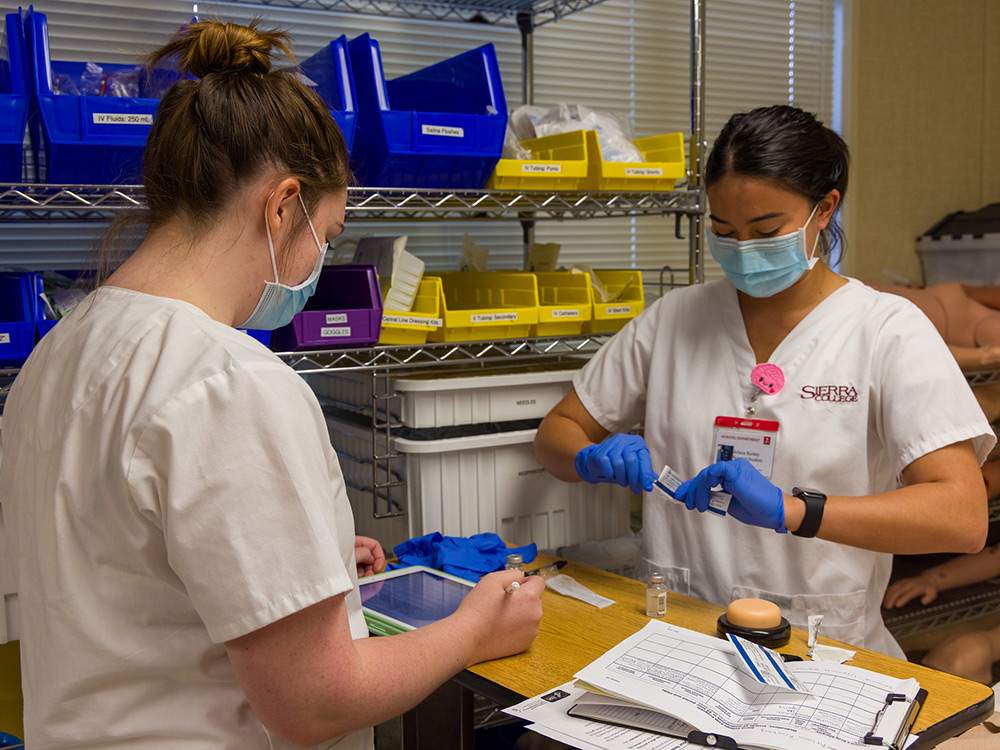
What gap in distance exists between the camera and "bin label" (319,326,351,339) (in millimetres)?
1680

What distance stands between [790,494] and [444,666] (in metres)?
0.85

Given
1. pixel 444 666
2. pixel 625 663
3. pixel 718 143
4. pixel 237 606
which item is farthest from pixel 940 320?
pixel 237 606

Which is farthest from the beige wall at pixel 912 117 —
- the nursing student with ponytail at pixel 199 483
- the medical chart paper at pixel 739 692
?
the nursing student with ponytail at pixel 199 483

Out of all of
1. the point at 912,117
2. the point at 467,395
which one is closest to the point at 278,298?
the point at 467,395

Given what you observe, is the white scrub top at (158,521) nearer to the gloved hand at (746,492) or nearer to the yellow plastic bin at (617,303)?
the gloved hand at (746,492)

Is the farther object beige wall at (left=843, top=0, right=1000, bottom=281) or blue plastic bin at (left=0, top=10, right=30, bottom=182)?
beige wall at (left=843, top=0, right=1000, bottom=281)

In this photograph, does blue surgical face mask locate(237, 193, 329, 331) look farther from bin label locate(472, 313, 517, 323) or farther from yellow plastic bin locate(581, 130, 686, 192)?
yellow plastic bin locate(581, 130, 686, 192)

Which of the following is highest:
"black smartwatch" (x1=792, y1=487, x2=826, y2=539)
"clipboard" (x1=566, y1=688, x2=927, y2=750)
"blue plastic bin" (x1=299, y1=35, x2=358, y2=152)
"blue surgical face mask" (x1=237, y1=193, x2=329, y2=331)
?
"blue plastic bin" (x1=299, y1=35, x2=358, y2=152)

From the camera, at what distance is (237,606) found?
2.49 feet

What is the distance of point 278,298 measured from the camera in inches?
39.0

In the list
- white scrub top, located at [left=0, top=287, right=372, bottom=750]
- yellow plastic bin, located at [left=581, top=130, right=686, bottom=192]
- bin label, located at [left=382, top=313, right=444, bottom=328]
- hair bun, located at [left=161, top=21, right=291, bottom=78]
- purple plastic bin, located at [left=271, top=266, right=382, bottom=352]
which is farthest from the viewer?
yellow plastic bin, located at [left=581, top=130, right=686, bottom=192]

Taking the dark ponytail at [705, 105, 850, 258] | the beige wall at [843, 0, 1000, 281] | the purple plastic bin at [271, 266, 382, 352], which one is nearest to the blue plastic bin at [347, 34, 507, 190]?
the purple plastic bin at [271, 266, 382, 352]

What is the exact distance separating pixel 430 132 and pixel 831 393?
2.86ft

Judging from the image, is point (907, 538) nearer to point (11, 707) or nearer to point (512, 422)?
point (512, 422)
